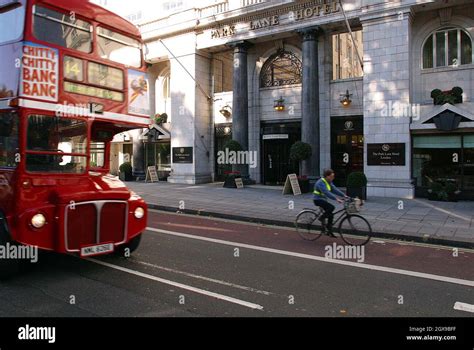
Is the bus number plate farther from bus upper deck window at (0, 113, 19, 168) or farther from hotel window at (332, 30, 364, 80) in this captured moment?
hotel window at (332, 30, 364, 80)

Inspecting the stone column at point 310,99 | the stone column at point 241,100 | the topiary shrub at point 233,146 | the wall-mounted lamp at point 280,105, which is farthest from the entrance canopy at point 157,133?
the stone column at point 310,99

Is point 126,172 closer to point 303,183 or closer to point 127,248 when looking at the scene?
point 303,183

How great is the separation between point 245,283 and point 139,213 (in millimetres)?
2297

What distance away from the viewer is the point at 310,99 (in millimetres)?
17938

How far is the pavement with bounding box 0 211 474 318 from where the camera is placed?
15.4 feet

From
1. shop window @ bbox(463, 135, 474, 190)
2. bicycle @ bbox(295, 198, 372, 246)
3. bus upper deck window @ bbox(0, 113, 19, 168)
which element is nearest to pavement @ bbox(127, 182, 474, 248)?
bicycle @ bbox(295, 198, 372, 246)

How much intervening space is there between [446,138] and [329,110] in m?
5.44

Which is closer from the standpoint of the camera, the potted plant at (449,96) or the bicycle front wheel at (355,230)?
the bicycle front wheel at (355,230)

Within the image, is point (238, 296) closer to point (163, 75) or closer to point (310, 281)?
point (310, 281)

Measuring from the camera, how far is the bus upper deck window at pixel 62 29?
5617 mm

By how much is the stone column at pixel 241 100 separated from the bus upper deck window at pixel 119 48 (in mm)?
12983

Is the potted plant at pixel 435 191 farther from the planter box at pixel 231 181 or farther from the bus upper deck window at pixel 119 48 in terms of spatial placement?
the bus upper deck window at pixel 119 48

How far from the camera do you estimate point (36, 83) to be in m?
5.52

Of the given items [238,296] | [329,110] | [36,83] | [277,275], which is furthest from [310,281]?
[329,110]
